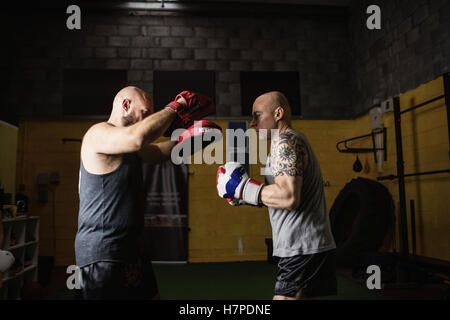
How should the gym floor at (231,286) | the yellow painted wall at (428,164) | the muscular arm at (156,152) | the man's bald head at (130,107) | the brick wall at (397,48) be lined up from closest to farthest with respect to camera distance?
the man's bald head at (130,107) → the muscular arm at (156,152) → the gym floor at (231,286) → the yellow painted wall at (428,164) → the brick wall at (397,48)

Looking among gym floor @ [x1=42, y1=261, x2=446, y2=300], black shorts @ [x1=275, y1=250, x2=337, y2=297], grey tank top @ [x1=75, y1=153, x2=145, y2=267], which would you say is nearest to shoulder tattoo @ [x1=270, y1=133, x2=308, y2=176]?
black shorts @ [x1=275, y1=250, x2=337, y2=297]

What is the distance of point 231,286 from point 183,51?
14.1 ft

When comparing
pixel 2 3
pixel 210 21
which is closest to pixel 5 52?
pixel 2 3

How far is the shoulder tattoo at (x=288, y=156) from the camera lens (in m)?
1.72

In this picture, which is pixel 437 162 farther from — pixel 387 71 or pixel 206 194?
pixel 206 194

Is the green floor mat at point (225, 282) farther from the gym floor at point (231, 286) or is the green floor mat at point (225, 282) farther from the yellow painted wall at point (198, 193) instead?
the yellow painted wall at point (198, 193)

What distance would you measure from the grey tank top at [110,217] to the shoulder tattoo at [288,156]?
28.0 inches

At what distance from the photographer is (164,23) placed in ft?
21.6

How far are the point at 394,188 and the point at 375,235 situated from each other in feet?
3.14

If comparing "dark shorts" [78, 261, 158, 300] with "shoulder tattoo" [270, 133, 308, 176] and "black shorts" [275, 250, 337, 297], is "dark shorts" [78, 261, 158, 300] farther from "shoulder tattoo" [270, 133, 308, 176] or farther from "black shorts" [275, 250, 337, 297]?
"shoulder tattoo" [270, 133, 308, 176]

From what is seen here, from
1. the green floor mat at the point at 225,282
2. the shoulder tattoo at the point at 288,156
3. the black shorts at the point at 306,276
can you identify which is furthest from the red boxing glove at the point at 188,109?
the green floor mat at the point at 225,282

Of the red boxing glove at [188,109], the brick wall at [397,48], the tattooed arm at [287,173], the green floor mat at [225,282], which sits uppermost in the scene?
the brick wall at [397,48]

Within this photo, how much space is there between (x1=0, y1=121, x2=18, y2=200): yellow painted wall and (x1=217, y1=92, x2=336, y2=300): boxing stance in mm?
4109

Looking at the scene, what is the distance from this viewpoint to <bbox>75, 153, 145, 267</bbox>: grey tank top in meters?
1.64
